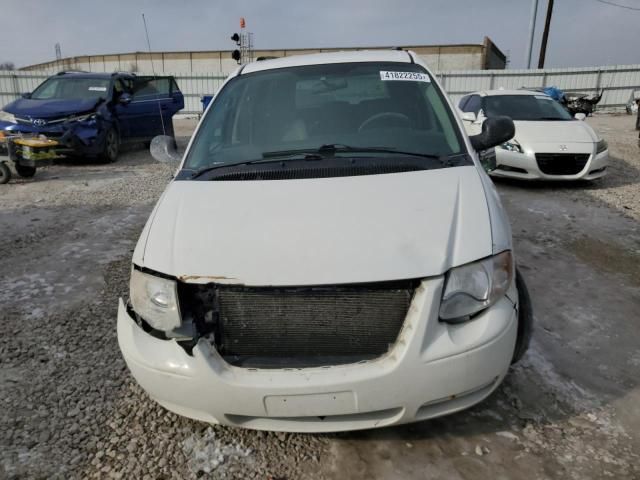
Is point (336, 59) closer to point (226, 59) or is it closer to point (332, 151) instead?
point (332, 151)

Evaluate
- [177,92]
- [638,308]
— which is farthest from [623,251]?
[177,92]

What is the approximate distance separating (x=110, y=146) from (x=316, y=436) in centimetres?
915

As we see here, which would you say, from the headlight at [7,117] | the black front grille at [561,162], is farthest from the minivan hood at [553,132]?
the headlight at [7,117]

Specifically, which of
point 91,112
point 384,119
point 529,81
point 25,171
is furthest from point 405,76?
point 529,81

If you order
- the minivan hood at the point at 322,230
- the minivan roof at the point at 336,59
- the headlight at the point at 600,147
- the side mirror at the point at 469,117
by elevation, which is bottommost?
the headlight at the point at 600,147

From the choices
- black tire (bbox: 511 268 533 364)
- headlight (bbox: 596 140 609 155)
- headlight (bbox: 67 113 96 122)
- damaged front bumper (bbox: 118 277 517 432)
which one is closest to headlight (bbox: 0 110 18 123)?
headlight (bbox: 67 113 96 122)

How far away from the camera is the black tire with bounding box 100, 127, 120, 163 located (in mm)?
9830

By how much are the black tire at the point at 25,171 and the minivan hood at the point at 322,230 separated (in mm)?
7240

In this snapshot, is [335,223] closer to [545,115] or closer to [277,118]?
[277,118]

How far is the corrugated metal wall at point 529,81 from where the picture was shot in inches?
939

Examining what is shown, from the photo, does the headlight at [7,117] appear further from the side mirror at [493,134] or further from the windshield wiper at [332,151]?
the side mirror at [493,134]

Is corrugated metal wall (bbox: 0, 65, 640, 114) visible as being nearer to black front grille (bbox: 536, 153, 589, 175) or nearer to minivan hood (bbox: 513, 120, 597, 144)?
minivan hood (bbox: 513, 120, 597, 144)

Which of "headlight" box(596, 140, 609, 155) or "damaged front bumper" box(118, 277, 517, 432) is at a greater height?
"damaged front bumper" box(118, 277, 517, 432)

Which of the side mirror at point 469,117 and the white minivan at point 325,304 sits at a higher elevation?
the white minivan at point 325,304
